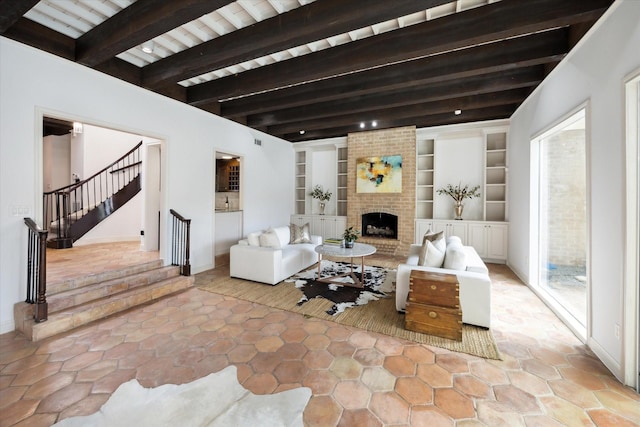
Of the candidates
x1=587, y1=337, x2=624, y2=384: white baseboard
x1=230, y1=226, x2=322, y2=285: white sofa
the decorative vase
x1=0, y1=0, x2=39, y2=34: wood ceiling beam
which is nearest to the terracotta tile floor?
x1=587, y1=337, x2=624, y2=384: white baseboard

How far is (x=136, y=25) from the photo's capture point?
2.45 m

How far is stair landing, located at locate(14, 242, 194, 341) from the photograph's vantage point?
8.71ft

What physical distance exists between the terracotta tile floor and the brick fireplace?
3.31 m

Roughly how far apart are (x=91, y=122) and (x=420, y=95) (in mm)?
4690

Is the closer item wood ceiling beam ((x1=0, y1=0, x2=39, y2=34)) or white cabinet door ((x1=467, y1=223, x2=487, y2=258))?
wood ceiling beam ((x1=0, y1=0, x2=39, y2=34))

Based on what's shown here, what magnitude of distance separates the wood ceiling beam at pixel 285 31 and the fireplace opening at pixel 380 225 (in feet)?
15.7

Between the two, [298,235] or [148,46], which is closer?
[148,46]

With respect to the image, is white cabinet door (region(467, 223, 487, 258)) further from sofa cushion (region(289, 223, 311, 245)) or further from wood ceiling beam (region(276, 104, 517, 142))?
sofa cushion (region(289, 223, 311, 245))

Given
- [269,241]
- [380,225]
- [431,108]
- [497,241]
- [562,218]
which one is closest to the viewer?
[562,218]

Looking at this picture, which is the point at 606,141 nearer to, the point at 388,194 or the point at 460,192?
the point at 460,192

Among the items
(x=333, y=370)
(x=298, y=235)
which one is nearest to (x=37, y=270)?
(x=333, y=370)

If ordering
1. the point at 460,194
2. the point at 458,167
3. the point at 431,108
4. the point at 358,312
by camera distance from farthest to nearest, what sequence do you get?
the point at 458,167 < the point at 460,194 < the point at 431,108 < the point at 358,312

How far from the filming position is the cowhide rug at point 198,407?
1570mm

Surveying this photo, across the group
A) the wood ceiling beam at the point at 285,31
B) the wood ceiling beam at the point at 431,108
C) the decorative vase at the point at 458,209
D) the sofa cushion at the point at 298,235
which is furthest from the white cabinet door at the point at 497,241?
the wood ceiling beam at the point at 285,31
